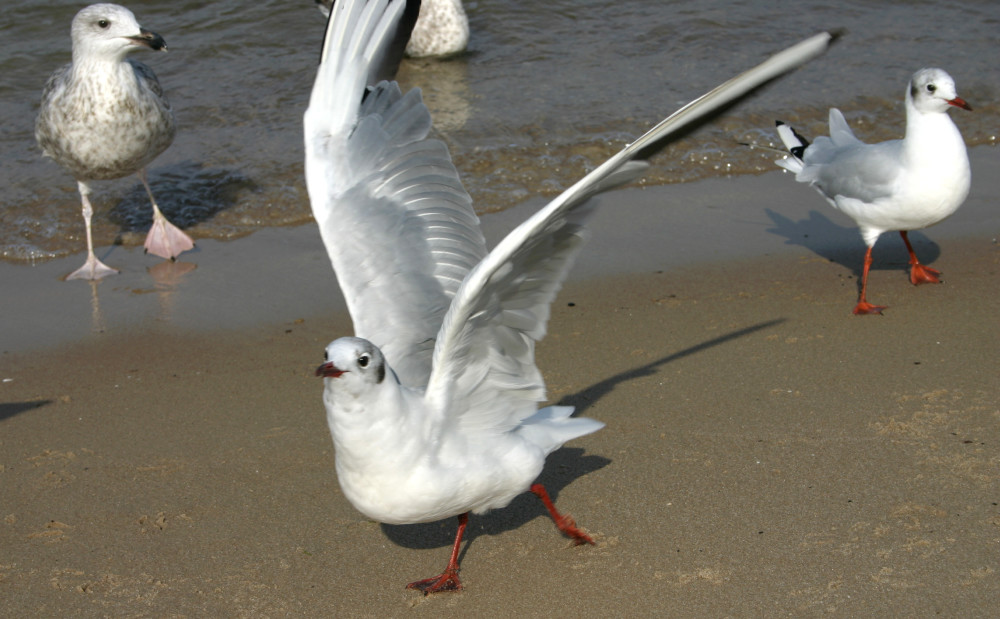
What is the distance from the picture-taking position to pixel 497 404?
3.40 metres

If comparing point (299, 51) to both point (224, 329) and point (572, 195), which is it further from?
point (572, 195)

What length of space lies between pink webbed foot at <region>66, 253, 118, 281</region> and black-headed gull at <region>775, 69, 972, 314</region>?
13.2 feet

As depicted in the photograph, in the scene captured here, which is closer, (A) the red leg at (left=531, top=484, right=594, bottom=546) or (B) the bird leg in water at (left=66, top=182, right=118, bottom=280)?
(A) the red leg at (left=531, top=484, right=594, bottom=546)

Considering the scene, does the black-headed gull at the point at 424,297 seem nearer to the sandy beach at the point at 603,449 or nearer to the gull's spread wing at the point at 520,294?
the gull's spread wing at the point at 520,294

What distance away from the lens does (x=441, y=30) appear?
33.4 ft

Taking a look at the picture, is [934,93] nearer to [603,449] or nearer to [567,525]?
[603,449]

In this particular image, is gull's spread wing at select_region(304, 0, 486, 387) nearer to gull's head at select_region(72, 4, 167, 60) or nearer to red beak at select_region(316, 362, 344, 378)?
red beak at select_region(316, 362, 344, 378)

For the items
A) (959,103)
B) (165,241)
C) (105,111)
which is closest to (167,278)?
(165,241)

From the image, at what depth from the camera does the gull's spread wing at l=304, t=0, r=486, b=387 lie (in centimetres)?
379

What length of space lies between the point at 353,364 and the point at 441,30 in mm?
7857

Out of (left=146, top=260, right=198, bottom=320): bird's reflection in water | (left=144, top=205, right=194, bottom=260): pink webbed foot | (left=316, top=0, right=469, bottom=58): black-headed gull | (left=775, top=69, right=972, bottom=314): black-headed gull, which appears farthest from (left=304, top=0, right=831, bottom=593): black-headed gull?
(left=316, top=0, right=469, bottom=58): black-headed gull

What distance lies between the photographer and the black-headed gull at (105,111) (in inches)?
248

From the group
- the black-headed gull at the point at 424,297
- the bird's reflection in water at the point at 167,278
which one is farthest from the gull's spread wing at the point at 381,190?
the bird's reflection in water at the point at 167,278

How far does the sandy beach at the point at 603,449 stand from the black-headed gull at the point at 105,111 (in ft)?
3.15
